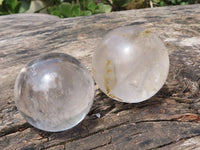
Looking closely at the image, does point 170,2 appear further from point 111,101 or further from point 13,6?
point 111,101

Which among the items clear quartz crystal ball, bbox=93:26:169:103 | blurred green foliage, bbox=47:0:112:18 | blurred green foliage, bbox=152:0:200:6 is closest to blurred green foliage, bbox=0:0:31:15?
blurred green foliage, bbox=47:0:112:18

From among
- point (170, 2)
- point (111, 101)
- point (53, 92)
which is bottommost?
point (111, 101)

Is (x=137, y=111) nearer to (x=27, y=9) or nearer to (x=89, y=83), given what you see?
(x=89, y=83)

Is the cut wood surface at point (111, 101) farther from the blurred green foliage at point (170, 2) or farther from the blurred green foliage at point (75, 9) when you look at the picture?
the blurred green foliage at point (170, 2)

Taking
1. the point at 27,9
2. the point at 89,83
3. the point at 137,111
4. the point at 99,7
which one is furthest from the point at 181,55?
the point at 27,9

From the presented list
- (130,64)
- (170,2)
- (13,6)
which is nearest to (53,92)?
(130,64)

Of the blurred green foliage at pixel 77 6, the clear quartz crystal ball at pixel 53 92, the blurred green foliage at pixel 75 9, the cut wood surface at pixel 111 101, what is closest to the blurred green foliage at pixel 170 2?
the blurred green foliage at pixel 77 6

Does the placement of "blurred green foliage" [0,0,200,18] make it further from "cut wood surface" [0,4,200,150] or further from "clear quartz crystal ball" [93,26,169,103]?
"clear quartz crystal ball" [93,26,169,103]
